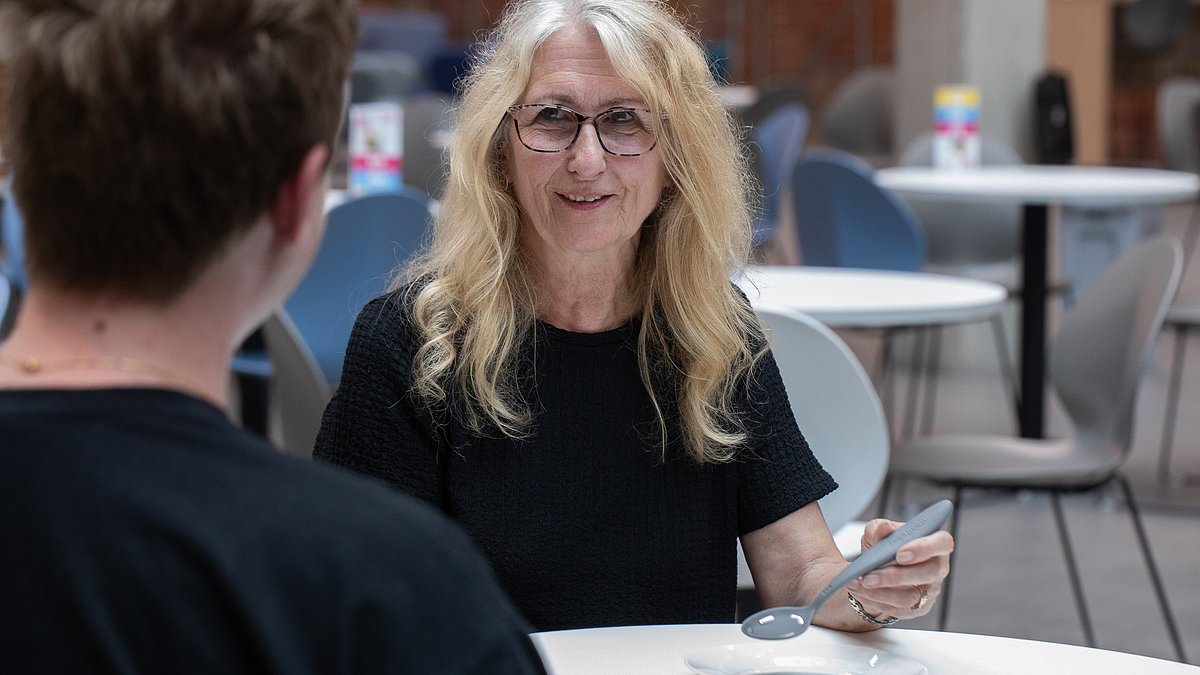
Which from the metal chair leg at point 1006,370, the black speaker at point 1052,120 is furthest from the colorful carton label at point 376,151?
the black speaker at point 1052,120

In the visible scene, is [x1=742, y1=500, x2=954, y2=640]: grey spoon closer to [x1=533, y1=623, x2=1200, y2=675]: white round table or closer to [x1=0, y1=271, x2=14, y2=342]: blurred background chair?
[x1=533, y1=623, x2=1200, y2=675]: white round table

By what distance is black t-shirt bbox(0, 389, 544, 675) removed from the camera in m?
0.66

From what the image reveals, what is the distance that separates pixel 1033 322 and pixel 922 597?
3116 mm

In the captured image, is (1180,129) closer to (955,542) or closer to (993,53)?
(993,53)

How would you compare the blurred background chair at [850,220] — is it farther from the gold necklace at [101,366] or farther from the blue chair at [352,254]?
the gold necklace at [101,366]

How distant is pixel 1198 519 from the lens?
13.3 feet

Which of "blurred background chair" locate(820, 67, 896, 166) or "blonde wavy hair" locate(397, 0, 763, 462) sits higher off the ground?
"blonde wavy hair" locate(397, 0, 763, 462)

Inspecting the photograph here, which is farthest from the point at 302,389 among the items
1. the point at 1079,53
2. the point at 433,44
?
the point at 1079,53

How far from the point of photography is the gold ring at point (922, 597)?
1340 mm

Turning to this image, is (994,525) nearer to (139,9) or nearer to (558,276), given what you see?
(558,276)

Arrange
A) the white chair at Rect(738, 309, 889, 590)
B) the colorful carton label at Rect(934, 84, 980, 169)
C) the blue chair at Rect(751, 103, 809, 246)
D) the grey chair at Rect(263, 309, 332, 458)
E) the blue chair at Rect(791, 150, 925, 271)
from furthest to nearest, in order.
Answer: the blue chair at Rect(751, 103, 809, 246)
the colorful carton label at Rect(934, 84, 980, 169)
the blue chair at Rect(791, 150, 925, 271)
the grey chair at Rect(263, 309, 332, 458)
the white chair at Rect(738, 309, 889, 590)

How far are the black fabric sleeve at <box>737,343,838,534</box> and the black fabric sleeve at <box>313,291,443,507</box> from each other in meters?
0.32

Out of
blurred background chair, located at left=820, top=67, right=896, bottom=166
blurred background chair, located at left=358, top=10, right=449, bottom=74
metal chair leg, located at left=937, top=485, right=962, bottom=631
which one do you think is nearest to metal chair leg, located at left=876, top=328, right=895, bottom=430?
metal chair leg, located at left=937, top=485, right=962, bottom=631

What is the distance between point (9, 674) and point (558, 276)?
1.03 m
